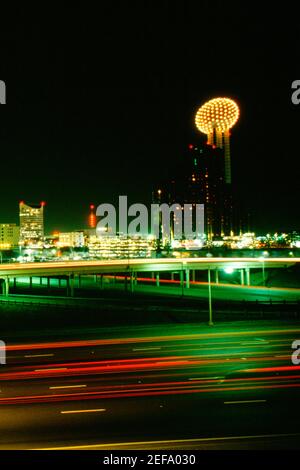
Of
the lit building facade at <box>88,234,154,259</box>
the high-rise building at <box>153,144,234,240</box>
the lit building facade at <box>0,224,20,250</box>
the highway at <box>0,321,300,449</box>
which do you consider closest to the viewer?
the highway at <box>0,321,300,449</box>

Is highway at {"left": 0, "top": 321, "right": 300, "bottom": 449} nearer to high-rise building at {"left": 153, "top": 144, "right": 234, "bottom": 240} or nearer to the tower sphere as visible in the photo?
high-rise building at {"left": 153, "top": 144, "right": 234, "bottom": 240}

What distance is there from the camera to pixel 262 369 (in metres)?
13.3

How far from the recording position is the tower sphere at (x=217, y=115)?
150 metres

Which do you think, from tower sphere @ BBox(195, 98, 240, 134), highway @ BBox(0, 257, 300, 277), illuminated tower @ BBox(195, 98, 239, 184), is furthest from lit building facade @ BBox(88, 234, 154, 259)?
highway @ BBox(0, 257, 300, 277)

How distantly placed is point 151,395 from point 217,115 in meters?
156

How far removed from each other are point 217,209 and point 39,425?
159 m

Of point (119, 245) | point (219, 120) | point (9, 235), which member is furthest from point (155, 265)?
point (9, 235)

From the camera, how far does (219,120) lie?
155125mm

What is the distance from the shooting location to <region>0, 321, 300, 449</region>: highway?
8.62 m

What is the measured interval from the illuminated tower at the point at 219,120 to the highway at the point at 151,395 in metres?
146
